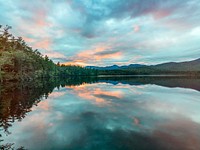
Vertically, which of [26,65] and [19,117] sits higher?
[26,65]

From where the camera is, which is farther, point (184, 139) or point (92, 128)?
point (92, 128)

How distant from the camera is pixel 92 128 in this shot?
34.3 feet

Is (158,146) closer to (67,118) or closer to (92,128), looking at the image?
(92,128)

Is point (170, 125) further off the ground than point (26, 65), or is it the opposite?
point (26, 65)

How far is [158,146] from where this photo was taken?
7746 mm

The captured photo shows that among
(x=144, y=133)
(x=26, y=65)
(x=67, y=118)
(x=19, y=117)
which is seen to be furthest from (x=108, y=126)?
(x=26, y=65)

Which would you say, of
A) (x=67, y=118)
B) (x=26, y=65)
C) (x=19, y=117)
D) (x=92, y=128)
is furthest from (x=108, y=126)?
(x=26, y=65)

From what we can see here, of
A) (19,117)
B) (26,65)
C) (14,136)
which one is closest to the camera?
(14,136)

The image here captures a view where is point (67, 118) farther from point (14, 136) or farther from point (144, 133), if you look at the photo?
point (144, 133)

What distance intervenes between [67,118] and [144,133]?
5.82 metres

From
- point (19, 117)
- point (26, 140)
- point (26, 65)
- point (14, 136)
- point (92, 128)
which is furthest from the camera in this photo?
point (26, 65)

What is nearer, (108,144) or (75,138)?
(108,144)

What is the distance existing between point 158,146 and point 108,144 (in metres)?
2.16

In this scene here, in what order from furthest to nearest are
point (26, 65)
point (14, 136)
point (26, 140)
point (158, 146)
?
1. point (26, 65)
2. point (14, 136)
3. point (26, 140)
4. point (158, 146)
